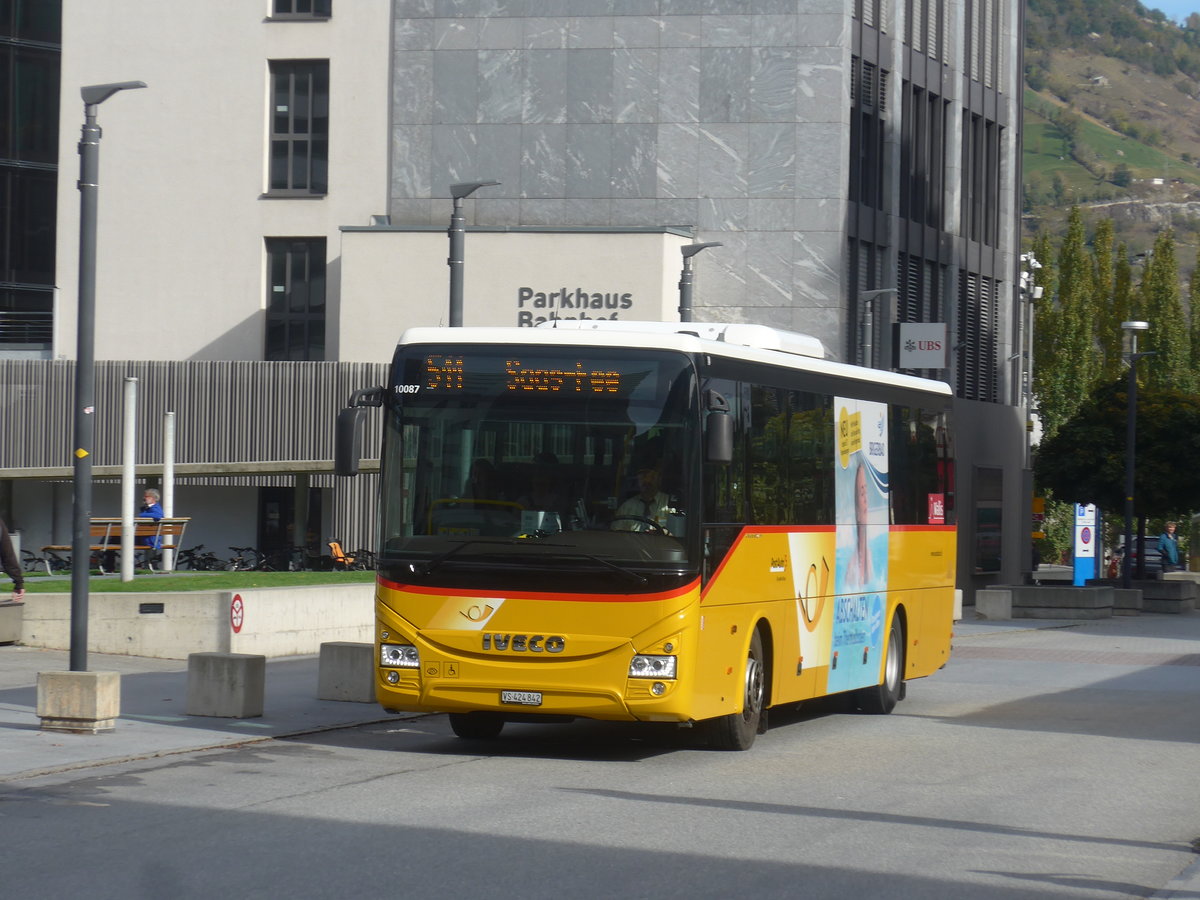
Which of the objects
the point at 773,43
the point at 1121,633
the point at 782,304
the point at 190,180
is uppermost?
the point at 773,43

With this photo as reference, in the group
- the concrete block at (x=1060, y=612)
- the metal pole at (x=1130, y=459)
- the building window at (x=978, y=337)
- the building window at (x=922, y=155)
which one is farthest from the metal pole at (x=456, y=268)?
the building window at (x=978, y=337)

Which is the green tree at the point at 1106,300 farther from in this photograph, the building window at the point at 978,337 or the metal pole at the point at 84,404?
the metal pole at the point at 84,404

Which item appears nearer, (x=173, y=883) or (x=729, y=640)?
(x=173, y=883)

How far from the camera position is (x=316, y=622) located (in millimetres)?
23203

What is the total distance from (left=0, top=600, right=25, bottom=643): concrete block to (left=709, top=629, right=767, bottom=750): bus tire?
32.6 ft

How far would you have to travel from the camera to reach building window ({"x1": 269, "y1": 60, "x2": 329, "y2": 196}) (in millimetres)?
46125

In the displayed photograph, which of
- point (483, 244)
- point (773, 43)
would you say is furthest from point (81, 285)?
point (773, 43)

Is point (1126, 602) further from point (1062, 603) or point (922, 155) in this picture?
point (922, 155)

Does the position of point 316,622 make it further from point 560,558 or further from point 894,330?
point 894,330

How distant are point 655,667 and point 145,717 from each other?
4.80 meters

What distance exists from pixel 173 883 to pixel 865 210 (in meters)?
40.0

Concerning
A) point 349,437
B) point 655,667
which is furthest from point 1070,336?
point 349,437

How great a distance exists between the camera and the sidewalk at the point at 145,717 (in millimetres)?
13109

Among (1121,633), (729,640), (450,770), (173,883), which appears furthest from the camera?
(1121,633)
